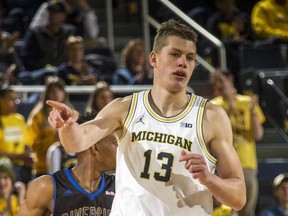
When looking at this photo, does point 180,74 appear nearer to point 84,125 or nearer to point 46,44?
point 84,125

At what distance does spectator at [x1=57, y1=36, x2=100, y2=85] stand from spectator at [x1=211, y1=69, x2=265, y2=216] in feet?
4.89

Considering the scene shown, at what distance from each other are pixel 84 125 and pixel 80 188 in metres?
0.74

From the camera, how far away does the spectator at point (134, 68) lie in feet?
32.5

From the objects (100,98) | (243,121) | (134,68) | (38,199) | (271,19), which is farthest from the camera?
(271,19)

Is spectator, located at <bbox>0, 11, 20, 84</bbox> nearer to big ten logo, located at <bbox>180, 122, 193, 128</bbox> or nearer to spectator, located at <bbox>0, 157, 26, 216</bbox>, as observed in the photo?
spectator, located at <bbox>0, 157, 26, 216</bbox>

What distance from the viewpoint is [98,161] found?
5.10 metres

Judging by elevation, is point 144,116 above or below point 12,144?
above

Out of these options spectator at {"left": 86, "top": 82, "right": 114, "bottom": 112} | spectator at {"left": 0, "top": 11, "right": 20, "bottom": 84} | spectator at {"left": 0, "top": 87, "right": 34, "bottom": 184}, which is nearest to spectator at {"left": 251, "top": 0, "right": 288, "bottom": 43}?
spectator at {"left": 0, "top": 11, "right": 20, "bottom": 84}

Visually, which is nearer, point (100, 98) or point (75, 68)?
point (100, 98)

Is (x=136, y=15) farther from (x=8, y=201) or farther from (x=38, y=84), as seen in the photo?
(x=8, y=201)

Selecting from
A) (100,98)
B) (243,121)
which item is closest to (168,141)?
(100,98)

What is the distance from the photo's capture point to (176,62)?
14.4 feet

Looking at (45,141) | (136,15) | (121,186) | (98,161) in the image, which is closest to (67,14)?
(136,15)

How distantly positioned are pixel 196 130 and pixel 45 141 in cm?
430
